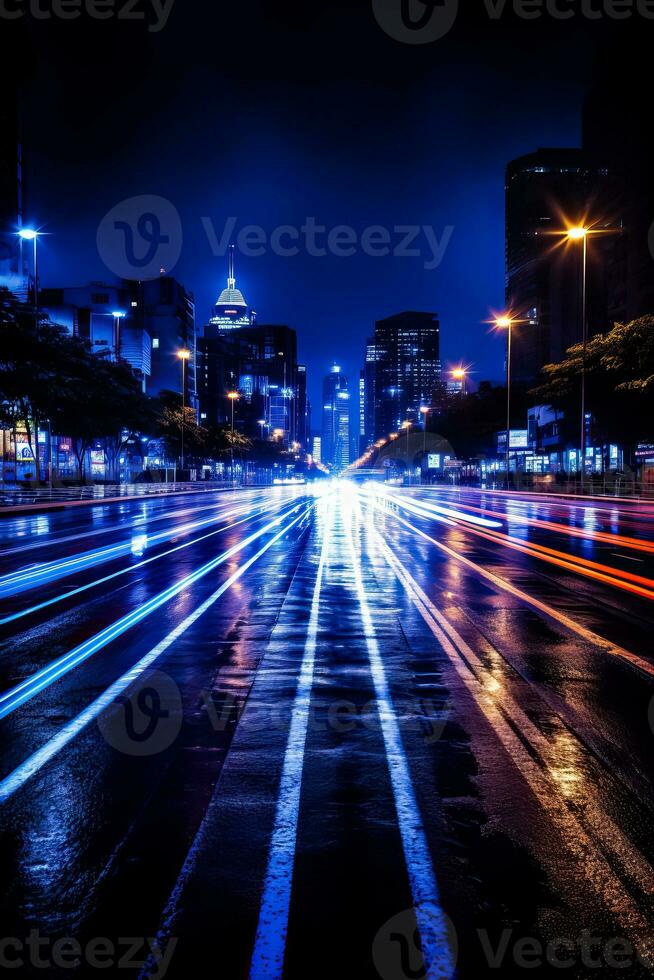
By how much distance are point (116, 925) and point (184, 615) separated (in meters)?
6.36

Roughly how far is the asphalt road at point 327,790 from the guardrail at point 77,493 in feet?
112

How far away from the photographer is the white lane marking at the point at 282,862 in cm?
255

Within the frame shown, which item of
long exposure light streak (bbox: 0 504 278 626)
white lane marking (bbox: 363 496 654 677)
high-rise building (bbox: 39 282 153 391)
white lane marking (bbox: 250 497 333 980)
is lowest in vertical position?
white lane marking (bbox: 363 496 654 677)

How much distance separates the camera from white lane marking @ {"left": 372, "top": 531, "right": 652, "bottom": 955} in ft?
9.39

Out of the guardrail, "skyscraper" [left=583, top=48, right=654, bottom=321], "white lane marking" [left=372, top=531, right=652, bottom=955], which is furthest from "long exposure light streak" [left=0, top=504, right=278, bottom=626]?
"skyscraper" [left=583, top=48, right=654, bottom=321]

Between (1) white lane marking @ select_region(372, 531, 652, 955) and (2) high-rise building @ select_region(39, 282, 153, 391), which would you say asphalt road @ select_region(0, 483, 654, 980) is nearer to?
(1) white lane marking @ select_region(372, 531, 652, 955)

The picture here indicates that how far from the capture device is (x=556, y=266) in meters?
102

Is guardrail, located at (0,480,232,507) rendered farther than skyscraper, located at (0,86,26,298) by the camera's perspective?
No

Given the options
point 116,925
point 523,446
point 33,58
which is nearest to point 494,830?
point 116,925

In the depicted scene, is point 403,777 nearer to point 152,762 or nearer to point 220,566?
point 152,762

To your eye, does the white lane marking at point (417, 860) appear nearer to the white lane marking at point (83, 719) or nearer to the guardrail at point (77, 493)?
the white lane marking at point (83, 719)

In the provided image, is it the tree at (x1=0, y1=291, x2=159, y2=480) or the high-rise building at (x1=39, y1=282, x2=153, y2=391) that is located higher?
the high-rise building at (x1=39, y1=282, x2=153, y2=391)

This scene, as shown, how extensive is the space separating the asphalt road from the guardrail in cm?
3414

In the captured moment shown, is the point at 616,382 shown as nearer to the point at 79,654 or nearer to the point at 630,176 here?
the point at 630,176
